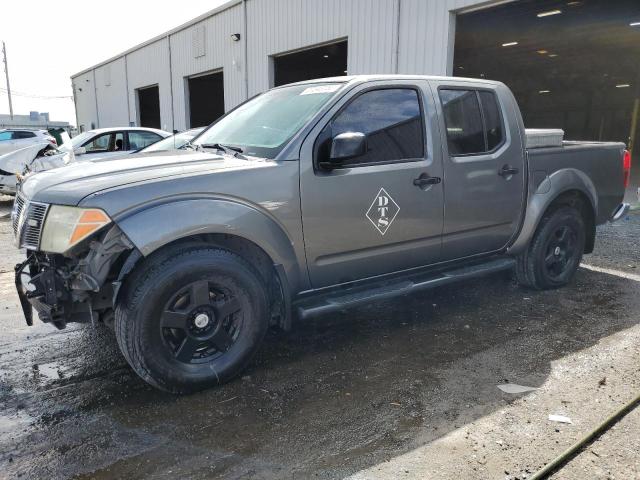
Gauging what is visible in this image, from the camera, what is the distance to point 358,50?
11.9 m

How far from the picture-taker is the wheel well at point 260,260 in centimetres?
306

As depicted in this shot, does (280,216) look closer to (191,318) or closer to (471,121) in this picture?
(191,318)

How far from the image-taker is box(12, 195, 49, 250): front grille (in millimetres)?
2945

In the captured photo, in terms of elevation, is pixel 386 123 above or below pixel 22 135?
below

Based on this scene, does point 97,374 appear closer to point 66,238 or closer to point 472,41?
point 66,238

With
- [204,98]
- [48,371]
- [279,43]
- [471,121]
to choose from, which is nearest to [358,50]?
[279,43]

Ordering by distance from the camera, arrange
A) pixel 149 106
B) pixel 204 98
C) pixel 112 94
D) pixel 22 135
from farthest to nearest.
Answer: pixel 112 94 < pixel 149 106 < pixel 204 98 < pixel 22 135

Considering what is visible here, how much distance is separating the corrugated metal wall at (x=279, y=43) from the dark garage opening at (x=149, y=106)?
519mm

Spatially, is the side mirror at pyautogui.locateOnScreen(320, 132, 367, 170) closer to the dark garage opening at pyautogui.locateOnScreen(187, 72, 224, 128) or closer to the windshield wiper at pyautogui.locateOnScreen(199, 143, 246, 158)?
the windshield wiper at pyautogui.locateOnScreen(199, 143, 246, 158)

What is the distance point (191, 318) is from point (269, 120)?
1613mm

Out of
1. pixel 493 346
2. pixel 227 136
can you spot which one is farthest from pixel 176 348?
pixel 493 346

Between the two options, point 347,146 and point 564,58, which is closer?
point 347,146

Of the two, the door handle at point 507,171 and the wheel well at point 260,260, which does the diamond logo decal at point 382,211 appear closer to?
the wheel well at point 260,260

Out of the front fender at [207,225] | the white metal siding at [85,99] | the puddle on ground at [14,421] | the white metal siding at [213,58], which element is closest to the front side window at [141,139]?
the white metal siding at [213,58]
